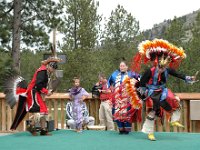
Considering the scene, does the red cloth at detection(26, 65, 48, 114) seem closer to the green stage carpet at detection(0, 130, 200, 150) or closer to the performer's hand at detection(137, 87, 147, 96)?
the green stage carpet at detection(0, 130, 200, 150)

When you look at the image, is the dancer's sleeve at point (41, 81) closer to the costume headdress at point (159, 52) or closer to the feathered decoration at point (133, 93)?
the feathered decoration at point (133, 93)

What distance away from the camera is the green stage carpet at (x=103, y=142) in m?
5.43

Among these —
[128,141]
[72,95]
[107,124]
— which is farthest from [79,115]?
[128,141]

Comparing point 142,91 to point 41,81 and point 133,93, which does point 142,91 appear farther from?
point 41,81

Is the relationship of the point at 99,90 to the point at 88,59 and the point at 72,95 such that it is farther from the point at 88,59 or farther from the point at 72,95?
the point at 88,59

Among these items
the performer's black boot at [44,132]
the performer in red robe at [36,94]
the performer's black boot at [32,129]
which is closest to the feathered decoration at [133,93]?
the performer in red robe at [36,94]

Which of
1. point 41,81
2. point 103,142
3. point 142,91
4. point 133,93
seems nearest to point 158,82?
point 142,91

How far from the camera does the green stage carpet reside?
5.43 m

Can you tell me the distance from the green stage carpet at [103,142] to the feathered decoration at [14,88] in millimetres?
791

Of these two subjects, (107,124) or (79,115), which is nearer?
(79,115)

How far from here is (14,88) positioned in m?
7.32

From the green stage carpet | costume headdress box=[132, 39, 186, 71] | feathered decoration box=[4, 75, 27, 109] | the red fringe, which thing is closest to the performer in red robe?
feathered decoration box=[4, 75, 27, 109]

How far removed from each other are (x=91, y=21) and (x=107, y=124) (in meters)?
13.4

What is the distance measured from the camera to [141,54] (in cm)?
635
